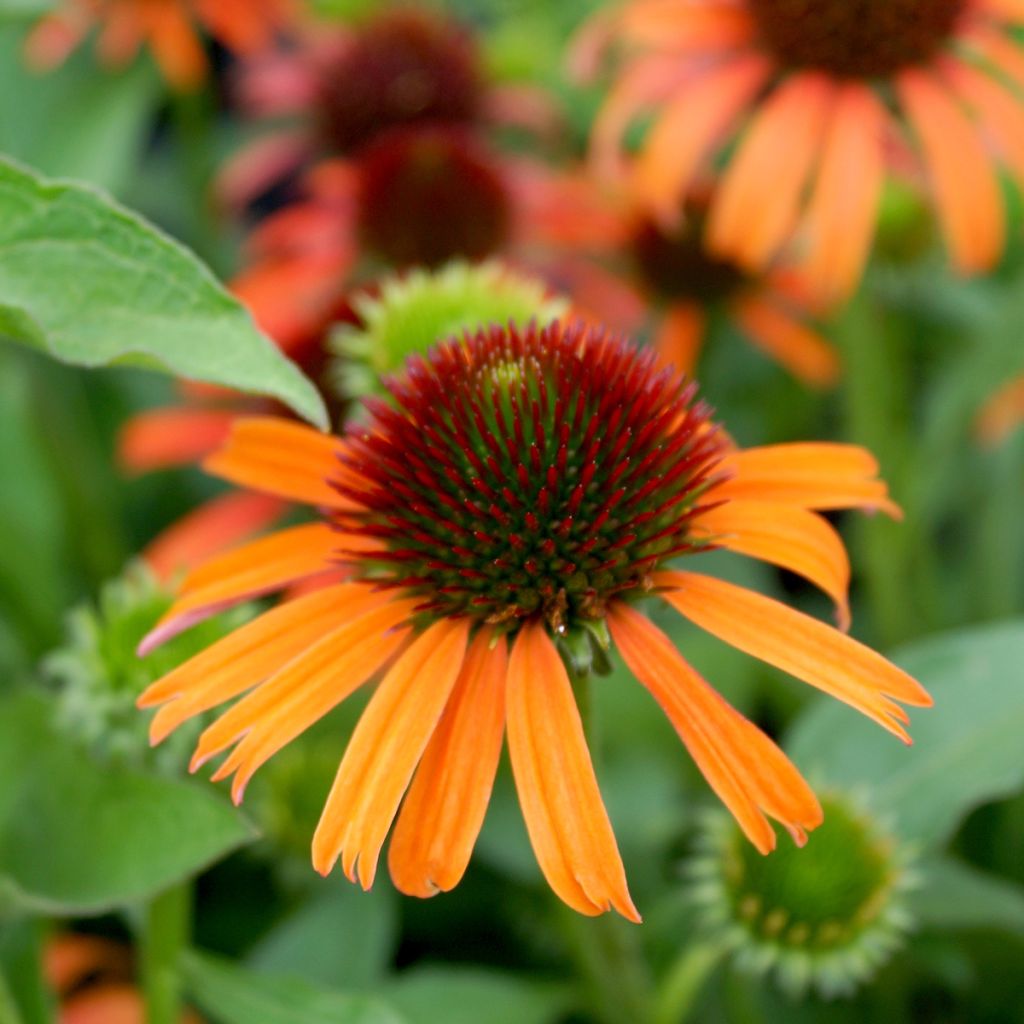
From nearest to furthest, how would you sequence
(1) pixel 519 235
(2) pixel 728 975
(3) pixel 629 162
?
(2) pixel 728 975 < (1) pixel 519 235 < (3) pixel 629 162

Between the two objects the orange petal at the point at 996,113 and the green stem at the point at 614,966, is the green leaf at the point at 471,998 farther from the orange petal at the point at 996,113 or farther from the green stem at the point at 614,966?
the orange petal at the point at 996,113

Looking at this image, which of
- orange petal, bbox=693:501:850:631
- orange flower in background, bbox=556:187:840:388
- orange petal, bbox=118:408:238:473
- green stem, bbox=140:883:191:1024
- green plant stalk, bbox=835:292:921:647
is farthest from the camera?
orange flower in background, bbox=556:187:840:388

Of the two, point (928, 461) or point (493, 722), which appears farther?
point (928, 461)

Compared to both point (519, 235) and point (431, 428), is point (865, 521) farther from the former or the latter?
point (431, 428)

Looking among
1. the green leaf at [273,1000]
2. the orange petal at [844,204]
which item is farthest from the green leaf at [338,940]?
the orange petal at [844,204]

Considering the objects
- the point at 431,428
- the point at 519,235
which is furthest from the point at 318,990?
the point at 519,235

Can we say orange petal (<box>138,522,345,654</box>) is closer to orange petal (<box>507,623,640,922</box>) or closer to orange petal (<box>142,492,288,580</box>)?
orange petal (<box>507,623,640,922</box>)

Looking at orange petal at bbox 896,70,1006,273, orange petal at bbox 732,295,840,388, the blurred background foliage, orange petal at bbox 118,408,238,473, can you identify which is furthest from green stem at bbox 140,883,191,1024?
orange petal at bbox 732,295,840,388

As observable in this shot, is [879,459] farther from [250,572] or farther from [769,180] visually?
[250,572]
